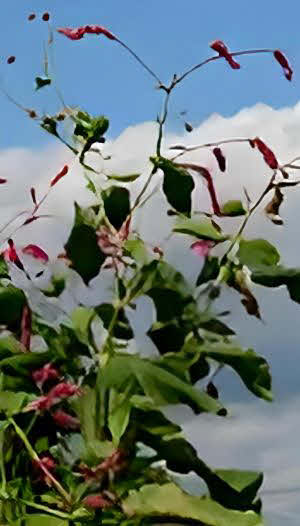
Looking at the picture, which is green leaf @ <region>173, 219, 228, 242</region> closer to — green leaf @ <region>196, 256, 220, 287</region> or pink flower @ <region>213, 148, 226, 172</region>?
green leaf @ <region>196, 256, 220, 287</region>

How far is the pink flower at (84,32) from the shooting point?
1759 millimetres

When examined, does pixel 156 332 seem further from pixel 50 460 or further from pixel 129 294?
pixel 50 460

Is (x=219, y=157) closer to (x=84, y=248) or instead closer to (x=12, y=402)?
(x=84, y=248)

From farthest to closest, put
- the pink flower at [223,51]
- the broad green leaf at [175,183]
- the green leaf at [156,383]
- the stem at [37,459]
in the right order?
the pink flower at [223,51]
the broad green leaf at [175,183]
the stem at [37,459]
the green leaf at [156,383]

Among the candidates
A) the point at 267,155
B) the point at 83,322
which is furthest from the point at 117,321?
the point at 267,155

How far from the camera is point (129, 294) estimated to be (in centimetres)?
147

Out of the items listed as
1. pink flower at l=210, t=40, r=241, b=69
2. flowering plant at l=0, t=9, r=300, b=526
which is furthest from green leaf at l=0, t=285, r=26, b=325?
pink flower at l=210, t=40, r=241, b=69

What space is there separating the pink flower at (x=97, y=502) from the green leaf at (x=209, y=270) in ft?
1.12

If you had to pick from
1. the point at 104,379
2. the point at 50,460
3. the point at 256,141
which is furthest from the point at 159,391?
the point at 256,141

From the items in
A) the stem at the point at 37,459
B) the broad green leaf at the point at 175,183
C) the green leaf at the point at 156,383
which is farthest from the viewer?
the broad green leaf at the point at 175,183

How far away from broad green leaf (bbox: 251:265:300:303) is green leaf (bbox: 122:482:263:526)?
34 centimetres

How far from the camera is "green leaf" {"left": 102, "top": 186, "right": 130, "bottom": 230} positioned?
156 centimetres

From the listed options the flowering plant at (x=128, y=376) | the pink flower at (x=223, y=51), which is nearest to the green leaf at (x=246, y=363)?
the flowering plant at (x=128, y=376)

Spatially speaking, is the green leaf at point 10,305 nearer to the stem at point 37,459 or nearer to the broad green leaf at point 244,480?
the stem at point 37,459
